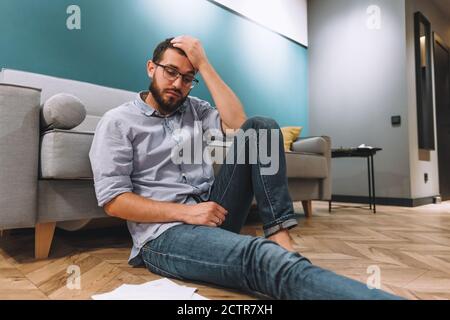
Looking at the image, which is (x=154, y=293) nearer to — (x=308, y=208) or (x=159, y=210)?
(x=159, y=210)

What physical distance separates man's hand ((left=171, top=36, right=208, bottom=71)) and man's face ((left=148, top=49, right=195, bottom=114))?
0.05 feet

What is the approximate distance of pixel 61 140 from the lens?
1.09m

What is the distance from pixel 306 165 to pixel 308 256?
1.03 meters

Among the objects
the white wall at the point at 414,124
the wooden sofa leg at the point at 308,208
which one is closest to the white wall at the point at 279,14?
the white wall at the point at 414,124

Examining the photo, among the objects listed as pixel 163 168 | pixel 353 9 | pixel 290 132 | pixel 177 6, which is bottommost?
pixel 163 168

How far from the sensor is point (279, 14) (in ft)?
11.5

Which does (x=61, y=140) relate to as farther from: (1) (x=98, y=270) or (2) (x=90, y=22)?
(2) (x=90, y=22)

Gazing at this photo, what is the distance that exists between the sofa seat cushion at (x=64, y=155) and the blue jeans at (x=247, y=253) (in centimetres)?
42

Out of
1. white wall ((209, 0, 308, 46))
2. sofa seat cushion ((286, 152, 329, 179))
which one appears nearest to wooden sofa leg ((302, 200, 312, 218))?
sofa seat cushion ((286, 152, 329, 179))

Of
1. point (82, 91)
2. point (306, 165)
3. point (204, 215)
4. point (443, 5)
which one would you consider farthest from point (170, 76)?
point (443, 5)

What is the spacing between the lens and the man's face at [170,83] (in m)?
0.93

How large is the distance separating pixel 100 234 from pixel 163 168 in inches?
35.4

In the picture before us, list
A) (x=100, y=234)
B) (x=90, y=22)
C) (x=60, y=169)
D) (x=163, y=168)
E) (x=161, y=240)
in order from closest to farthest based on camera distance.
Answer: (x=161, y=240)
(x=163, y=168)
(x=60, y=169)
(x=100, y=234)
(x=90, y=22)
